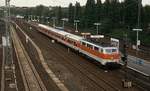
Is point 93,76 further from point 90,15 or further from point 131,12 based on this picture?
point 90,15

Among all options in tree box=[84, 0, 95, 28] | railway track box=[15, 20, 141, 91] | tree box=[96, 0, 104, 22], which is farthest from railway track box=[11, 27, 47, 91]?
tree box=[84, 0, 95, 28]

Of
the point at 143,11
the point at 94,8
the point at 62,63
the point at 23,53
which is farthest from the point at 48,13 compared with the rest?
the point at 62,63

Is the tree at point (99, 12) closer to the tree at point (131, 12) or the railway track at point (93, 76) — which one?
the tree at point (131, 12)

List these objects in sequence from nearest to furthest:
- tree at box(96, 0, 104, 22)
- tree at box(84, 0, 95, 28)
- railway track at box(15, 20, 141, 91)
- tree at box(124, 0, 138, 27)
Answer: railway track at box(15, 20, 141, 91) < tree at box(124, 0, 138, 27) < tree at box(96, 0, 104, 22) < tree at box(84, 0, 95, 28)

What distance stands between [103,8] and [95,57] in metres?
59.6

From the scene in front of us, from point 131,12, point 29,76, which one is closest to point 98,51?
point 29,76

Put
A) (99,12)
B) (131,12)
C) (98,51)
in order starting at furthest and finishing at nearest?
1. (99,12)
2. (131,12)
3. (98,51)

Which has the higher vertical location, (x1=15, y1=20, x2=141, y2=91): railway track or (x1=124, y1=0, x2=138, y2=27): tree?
(x1=124, y1=0, x2=138, y2=27): tree

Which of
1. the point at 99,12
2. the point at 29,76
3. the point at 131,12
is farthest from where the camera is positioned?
the point at 99,12

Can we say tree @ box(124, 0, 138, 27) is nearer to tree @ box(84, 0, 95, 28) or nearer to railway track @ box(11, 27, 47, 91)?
tree @ box(84, 0, 95, 28)

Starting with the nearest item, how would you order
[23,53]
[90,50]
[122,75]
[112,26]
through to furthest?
[122,75] < [90,50] < [23,53] < [112,26]

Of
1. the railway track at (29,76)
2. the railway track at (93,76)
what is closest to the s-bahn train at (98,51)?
the railway track at (93,76)

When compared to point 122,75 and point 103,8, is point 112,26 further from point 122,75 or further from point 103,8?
point 122,75

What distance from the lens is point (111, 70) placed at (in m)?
40.7
